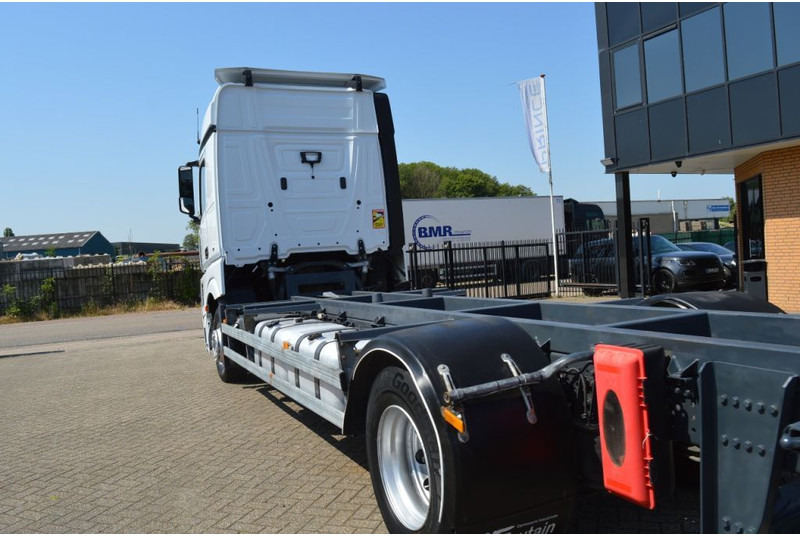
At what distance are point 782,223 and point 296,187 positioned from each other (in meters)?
12.0

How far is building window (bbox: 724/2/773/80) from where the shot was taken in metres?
13.5

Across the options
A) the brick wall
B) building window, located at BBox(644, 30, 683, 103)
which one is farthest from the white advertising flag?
the brick wall

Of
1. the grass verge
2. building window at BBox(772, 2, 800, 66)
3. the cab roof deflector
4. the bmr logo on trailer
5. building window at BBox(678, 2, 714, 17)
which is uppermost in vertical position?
building window at BBox(678, 2, 714, 17)

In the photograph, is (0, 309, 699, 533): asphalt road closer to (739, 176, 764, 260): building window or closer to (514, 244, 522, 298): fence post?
(514, 244, 522, 298): fence post

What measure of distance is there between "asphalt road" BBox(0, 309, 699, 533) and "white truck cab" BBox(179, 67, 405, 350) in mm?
1455

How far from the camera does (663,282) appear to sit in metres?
17.3

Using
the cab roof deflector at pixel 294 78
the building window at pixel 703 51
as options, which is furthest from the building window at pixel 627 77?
the cab roof deflector at pixel 294 78

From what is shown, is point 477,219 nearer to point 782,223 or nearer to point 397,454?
point 782,223

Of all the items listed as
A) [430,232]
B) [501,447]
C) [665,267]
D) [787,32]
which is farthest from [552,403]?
[430,232]

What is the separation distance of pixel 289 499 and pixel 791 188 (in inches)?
554

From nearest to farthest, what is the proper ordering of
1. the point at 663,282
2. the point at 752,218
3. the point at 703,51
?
the point at 703,51, the point at 752,218, the point at 663,282

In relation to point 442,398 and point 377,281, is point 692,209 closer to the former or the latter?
point 377,281

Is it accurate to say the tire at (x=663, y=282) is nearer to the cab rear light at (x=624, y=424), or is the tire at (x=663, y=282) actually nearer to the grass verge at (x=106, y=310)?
the cab rear light at (x=624, y=424)

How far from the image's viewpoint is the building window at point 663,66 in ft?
52.1
